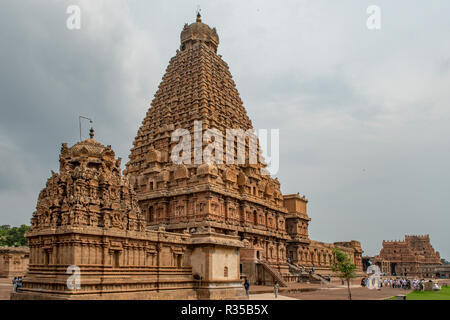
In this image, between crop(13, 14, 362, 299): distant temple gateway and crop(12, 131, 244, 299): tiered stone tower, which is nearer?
crop(12, 131, 244, 299): tiered stone tower

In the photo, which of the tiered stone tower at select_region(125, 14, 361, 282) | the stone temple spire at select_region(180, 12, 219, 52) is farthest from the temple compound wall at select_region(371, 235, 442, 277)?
the stone temple spire at select_region(180, 12, 219, 52)

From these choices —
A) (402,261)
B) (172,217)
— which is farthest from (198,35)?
(402,261)

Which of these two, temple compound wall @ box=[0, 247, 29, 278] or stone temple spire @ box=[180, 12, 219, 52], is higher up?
stone temple spire @ box=[180, 12, 219, 52]

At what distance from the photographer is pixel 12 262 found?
48.3 meters

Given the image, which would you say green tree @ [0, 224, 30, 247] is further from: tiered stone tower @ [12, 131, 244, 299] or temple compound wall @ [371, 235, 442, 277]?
temple compound wall @ [371, 235, 442, 277]

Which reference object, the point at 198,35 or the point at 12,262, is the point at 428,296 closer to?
the point at 198,35

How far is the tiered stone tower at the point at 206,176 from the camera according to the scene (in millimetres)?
42250

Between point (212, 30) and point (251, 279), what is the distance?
3737 centimetres

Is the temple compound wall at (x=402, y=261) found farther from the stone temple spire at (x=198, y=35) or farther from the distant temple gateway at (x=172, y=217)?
the stone temple spire at (x=198, y=35)

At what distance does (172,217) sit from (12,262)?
2052 cm

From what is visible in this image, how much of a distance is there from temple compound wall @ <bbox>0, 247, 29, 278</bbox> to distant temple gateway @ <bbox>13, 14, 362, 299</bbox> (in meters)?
15.6

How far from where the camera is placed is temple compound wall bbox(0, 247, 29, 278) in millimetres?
47938

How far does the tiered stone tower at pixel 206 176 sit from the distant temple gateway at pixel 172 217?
140mm
